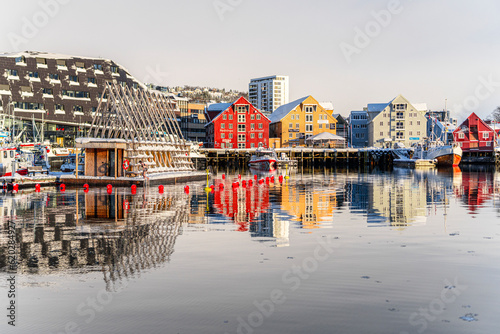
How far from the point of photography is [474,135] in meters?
129

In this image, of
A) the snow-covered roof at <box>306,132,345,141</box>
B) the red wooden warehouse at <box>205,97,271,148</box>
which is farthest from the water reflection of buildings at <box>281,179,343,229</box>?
the snow-covered roof at <box>306,132,345,141</box>

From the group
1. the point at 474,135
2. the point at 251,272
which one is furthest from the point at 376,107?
the point at 251,272

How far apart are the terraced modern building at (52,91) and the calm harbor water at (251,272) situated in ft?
269

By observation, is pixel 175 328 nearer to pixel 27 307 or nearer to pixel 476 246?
pixel 27 307

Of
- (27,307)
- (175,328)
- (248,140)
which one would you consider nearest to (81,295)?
(27,307)

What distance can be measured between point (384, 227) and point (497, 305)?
10024 millimetres

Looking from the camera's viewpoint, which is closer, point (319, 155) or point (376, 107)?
point (319, 155)

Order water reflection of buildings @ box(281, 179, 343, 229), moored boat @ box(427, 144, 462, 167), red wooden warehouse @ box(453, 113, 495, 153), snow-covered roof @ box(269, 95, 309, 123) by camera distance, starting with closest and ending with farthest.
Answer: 1. water reflection of buildings @ box(281, 179, 343, 229)
2. moored boat @ box(427, 144, 462, 167)
3. snow-covered roof @ box(269, 95, 309, 123)
4. red wooden warehouse @ box(453, 113, 495, 153)

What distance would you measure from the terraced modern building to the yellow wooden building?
4141cm

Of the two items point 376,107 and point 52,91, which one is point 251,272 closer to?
point 52,91

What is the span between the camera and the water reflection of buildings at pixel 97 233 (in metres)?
13.0

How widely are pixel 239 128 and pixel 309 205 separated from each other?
89114mm

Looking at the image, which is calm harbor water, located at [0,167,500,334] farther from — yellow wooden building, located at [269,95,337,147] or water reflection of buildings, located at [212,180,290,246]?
yellow wooden building, located at [269,95,337,147]

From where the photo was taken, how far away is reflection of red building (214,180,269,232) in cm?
2236
